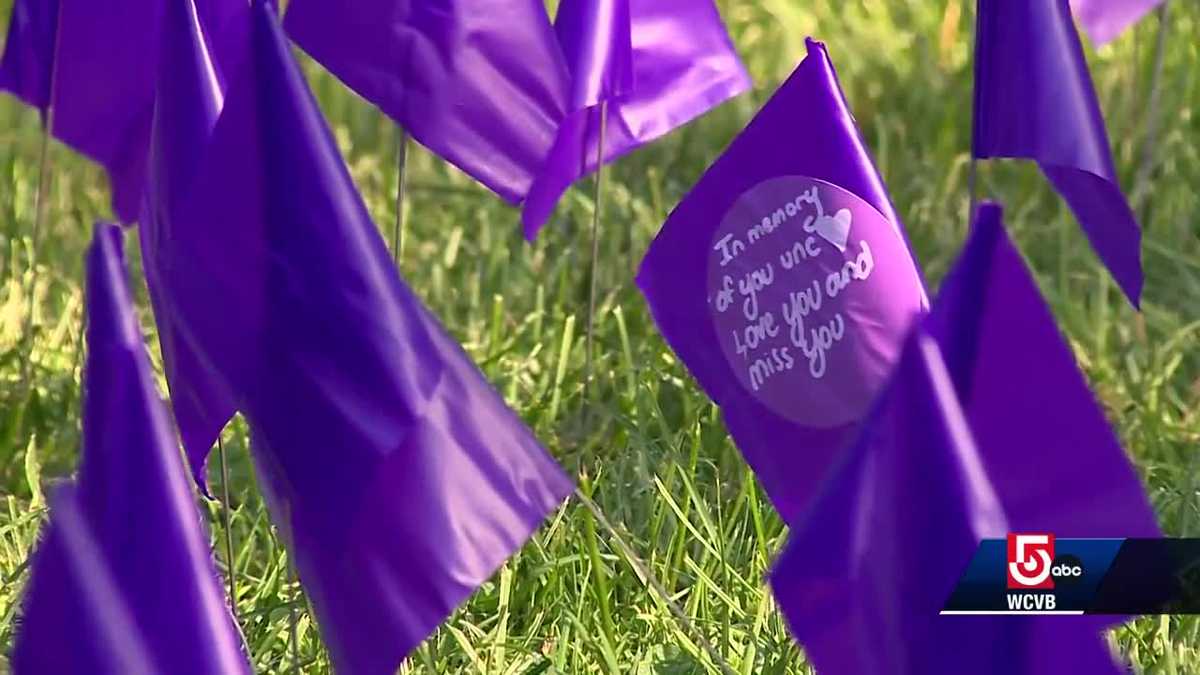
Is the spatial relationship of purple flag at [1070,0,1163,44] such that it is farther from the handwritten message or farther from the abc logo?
the abc logo

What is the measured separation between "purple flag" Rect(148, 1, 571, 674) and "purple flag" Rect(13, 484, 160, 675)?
266 millimetres

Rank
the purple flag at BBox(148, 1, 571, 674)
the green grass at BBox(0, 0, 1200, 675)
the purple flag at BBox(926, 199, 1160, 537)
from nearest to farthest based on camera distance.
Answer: the purple flag at BBox(926, 199, 1160, 537), the purple flag at BBox(148, 1, 571, 674), the green grass at BBox(0, 0, 1200, 675)

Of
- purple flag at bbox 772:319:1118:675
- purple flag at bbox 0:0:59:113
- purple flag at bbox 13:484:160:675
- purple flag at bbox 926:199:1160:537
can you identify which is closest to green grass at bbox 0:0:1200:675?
purple flag at bbox 772:319:1118:675

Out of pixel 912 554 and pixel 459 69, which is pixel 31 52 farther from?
pixel 912 554

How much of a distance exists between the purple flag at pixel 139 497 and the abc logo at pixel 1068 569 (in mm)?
674

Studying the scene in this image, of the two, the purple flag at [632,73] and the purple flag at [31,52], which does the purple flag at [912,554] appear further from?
the purple flag at [31,52]

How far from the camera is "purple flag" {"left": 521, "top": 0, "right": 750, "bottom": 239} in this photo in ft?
8.59

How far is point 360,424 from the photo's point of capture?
1.75 m

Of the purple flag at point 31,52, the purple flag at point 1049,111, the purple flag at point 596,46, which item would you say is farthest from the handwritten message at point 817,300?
the purple flag at point 31,52

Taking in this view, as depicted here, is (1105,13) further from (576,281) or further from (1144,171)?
(576,281)

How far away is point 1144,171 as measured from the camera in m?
3.56

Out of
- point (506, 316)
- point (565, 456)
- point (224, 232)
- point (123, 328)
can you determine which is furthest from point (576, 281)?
point (123, 328)

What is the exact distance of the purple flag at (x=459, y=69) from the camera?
2303mm

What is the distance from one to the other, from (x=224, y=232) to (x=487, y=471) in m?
0.31
